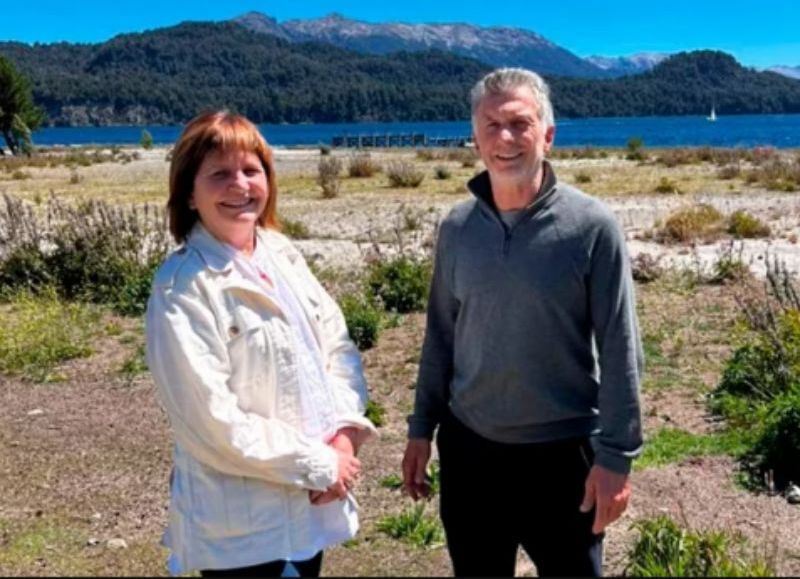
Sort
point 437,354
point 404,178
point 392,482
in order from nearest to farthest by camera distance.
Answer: point 437,354, point 392,482, point 404,178

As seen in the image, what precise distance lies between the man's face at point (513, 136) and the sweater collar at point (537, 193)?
0.03 m

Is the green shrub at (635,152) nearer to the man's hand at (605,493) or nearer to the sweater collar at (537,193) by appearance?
the sweater collar at (537,193)

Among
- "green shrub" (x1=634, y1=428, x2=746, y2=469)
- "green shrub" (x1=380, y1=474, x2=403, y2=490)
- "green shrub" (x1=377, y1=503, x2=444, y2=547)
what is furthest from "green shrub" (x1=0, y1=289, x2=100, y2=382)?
"green shrub" (x1=634, y1=428, x2=746, y2=469)

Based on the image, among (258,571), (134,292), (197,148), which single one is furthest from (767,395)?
(134,292)

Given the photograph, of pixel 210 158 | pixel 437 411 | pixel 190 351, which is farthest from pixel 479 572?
pixel 210 158

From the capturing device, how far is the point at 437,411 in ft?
9.59

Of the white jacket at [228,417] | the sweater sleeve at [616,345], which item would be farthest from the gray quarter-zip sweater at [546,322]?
the white jacket at [228,417]

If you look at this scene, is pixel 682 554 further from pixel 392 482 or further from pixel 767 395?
pixel 767 395

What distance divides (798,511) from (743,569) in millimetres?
1860

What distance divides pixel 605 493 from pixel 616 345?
35 cm

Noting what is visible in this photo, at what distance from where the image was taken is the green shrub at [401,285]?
920 cm

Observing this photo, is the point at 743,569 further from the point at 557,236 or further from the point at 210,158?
the point at 210,158

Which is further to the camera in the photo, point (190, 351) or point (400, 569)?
Answer: point (400, 569)

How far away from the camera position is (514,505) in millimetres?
2664
